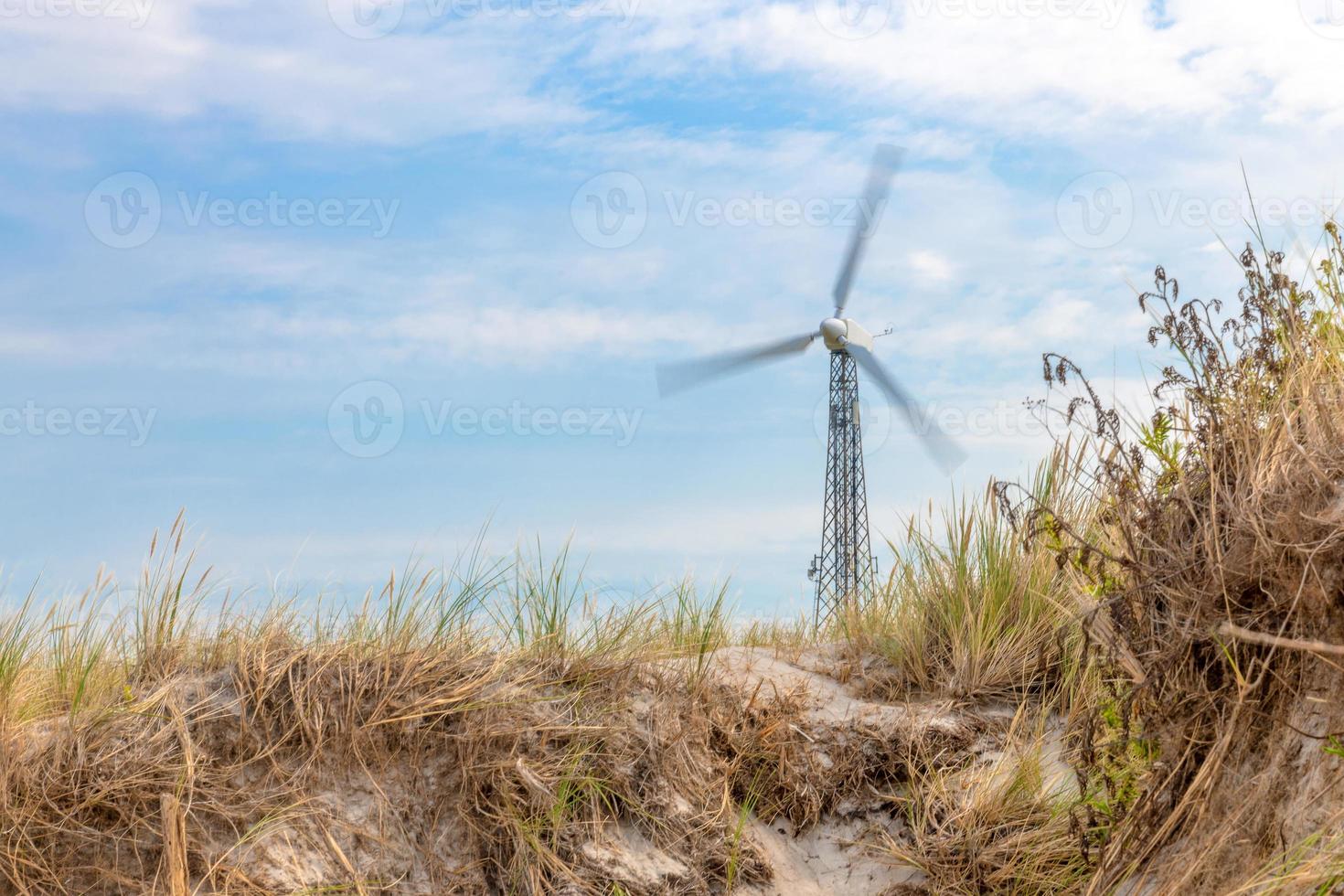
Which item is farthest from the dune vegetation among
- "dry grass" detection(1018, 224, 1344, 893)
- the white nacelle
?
the white nacelle

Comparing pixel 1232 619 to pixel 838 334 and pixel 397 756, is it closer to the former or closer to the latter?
pixel 397 756

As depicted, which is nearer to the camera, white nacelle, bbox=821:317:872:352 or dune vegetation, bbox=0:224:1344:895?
dune vegetation, bbox=0:224:1344:895

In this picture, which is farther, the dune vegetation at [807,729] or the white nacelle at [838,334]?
the white nacelle at [838,334]

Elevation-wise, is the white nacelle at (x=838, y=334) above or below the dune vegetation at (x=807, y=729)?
above

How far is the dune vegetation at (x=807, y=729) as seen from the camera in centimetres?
354

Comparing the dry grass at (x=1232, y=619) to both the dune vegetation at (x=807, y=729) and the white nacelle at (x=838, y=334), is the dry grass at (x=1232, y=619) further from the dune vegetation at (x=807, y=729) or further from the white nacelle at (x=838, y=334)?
the white nacelle at (x=838, y=334)

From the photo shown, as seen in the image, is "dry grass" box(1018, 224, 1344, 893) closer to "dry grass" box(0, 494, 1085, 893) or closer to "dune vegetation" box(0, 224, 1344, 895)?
"dune vegetation" box(0, 224, 1344, 895)

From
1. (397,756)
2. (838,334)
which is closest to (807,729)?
(397,756)

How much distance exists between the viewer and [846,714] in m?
5.83

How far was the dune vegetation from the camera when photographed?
11.6 ft

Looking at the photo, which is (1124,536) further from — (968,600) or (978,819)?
(968,600)

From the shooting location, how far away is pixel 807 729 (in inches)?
225

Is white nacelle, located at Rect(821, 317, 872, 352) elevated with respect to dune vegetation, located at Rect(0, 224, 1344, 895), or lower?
elevated

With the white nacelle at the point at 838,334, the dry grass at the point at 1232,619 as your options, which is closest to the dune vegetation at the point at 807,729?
the dry grass at the point at 1232,619
